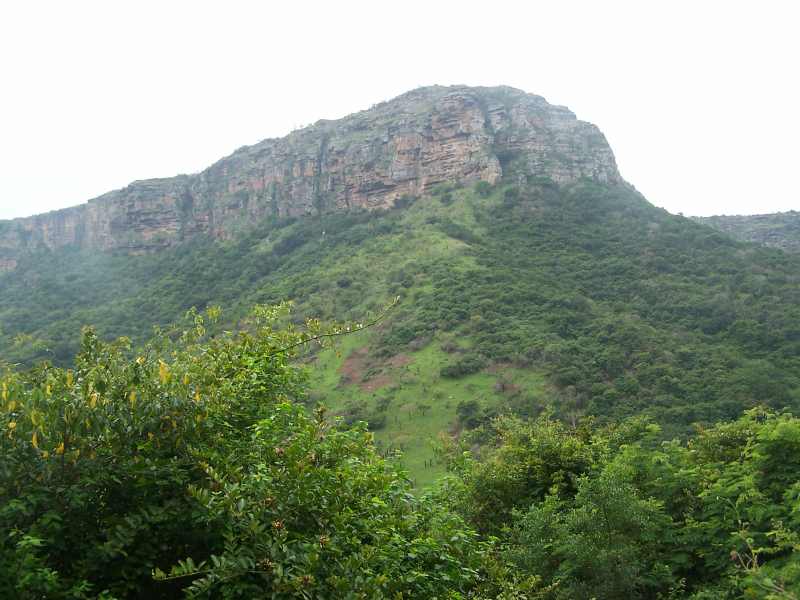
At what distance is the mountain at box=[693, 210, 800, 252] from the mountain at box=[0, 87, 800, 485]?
54.3 feet

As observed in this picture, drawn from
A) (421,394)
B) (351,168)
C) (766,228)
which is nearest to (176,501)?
(421,394)

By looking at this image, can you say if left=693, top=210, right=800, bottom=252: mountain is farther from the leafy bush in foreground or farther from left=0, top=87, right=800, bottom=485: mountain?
the leafy bush in foreground

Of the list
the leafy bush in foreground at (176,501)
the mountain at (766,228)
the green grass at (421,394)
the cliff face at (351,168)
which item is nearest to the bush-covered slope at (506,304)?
the green grass at (421,394)

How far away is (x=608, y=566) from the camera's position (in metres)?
7.82

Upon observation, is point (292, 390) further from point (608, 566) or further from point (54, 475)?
point (608, 566)

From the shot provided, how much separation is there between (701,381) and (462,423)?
16214mm

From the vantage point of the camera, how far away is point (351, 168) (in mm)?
100625

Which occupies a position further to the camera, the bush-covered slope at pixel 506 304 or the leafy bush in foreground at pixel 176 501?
the bush-covered slope at pixel 506 304

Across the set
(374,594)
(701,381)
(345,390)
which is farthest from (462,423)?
(374,594)

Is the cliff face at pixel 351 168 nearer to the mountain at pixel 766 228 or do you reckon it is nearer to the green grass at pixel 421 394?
the mountain at pixel 766 228

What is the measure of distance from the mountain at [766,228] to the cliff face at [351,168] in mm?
20099

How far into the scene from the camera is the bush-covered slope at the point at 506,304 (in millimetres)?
37094

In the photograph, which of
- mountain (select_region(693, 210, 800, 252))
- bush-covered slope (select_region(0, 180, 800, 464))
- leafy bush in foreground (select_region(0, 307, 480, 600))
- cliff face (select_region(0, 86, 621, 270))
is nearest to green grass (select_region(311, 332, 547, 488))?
bush-covered slope (select_region(0, 180, 800, 464))

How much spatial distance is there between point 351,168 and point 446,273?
47047mm
